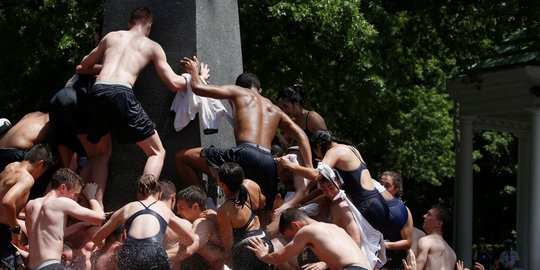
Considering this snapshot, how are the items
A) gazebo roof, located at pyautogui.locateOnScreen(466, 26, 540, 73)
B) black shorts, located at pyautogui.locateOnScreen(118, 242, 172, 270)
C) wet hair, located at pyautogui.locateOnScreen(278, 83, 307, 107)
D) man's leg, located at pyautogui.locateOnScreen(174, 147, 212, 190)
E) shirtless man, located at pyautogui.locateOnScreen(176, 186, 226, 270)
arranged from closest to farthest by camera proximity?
black shorts, located at pyautogui.locateOnScreen(118, 242, 172, 270) < shirtless man, located at pyautogui.locateOnScreen(176, 186, 226, 270) < man's leg, located at pyautogui.locateOnScreen(174, 147, 212, 190) < wet hair, located at pyautogui.locateOnScreen(278, 83, 307, 107) < gazebo roof, located at pyautogui.locateOnScreen(466, 26, 540, 73)

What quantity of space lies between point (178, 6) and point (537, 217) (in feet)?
45.2

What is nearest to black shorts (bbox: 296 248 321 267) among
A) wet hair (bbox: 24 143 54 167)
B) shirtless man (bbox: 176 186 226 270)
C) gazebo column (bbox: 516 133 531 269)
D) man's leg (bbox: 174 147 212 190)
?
shirtless man (bbox: 176 186 226 270)

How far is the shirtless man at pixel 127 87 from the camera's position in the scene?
10.2m

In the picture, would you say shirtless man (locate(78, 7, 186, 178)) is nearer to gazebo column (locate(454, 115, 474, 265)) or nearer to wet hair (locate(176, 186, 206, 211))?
wet hair (locate(176, 186, 206, 211))

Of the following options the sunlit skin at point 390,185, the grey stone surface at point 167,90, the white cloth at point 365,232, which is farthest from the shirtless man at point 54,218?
the sunlit skin at point 390,185

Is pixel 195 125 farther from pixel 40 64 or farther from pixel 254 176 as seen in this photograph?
pixel 40 64

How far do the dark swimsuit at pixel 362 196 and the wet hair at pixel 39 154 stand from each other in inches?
110

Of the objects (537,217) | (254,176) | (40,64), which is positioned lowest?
(537,217)

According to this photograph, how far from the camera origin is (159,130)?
36.4 feet

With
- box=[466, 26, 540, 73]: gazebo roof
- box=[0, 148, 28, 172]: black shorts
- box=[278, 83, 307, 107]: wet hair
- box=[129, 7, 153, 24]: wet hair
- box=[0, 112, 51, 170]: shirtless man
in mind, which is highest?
box=[466, 26, 540, 73]: gazebo roof

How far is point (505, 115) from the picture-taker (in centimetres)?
2627

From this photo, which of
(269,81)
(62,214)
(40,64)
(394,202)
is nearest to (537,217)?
(269,81)

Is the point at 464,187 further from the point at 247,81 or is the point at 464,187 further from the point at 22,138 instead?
the point at 22,138

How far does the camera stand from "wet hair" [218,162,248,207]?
9.65m
